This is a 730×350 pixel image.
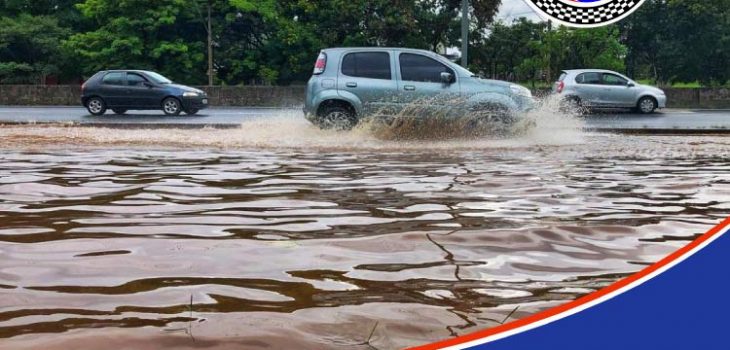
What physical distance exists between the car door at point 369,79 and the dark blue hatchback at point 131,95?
938 centimetres

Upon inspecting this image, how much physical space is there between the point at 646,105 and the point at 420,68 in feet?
41.1

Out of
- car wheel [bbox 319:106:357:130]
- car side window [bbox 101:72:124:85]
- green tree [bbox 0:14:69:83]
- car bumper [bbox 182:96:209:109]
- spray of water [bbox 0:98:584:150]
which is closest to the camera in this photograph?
spray of water [bbox 0:98:584:150]

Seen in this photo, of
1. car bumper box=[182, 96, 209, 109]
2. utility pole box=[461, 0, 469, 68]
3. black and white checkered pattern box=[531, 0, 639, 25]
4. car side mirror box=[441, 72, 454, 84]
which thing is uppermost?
utility pole box=[461, 0, 469, 68]

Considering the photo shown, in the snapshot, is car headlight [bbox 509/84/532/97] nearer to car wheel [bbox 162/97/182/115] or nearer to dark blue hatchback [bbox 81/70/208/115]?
dark blue hatchback [bbox 81/70/208/115]

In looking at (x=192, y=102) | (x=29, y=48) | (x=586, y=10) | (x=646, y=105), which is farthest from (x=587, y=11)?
(x=29, y=48)

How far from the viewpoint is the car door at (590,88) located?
2161cm

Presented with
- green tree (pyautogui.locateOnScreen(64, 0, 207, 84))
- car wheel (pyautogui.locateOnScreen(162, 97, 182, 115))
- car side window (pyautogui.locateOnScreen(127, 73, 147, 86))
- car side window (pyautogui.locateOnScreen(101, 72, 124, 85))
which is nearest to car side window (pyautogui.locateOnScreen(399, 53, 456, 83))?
car wheel (pyautogui.locateOnScreen(162, 97, 182, 115))

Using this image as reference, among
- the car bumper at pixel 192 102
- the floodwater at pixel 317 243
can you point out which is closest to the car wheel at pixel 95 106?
the car bumper at pixel 192 102

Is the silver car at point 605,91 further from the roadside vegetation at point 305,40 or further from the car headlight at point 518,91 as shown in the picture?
the car headlight at point 518,91

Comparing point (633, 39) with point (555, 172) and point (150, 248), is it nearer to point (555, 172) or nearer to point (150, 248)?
point (555, 172)

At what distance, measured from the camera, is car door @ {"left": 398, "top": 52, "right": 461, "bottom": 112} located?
37.4 ft

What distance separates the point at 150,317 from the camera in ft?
8.29

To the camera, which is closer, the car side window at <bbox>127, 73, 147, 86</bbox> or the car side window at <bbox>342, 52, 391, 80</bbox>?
the car side window at <bbox>342, 52, 391, 80</bbox>

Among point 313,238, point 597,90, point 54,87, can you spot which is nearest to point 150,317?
point 313,238
